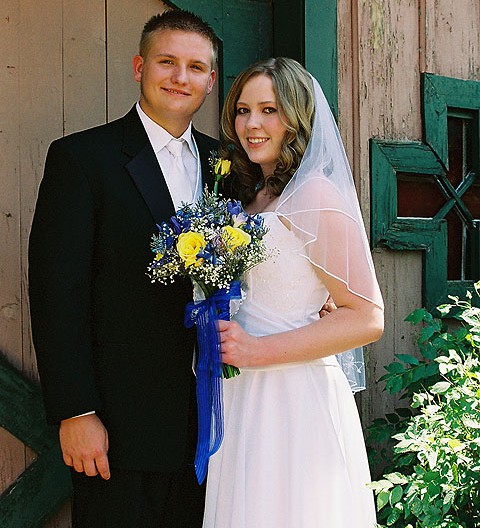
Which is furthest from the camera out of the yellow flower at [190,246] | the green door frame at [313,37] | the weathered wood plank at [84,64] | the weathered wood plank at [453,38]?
the weathered wood plank at [453,38]

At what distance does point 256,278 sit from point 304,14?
4.12ft

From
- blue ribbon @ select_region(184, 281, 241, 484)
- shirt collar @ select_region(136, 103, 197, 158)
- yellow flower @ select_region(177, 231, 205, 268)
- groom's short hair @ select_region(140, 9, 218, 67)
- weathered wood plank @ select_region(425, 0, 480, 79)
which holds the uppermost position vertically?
weathered wood plank @ select_region(425, 0, 480, 79)

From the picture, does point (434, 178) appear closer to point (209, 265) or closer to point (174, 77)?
point (174, 77)

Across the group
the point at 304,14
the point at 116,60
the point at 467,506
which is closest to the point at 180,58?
the point at 116,60

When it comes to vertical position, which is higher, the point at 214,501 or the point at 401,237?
the point at 401,237

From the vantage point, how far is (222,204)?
2.62m

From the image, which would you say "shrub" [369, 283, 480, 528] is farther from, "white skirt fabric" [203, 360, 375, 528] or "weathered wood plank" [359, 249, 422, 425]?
"weathered wood plank" [359, 249, 422, 425]

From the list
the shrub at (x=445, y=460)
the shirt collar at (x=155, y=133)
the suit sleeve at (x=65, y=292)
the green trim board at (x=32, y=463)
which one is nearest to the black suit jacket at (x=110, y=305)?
the suit sleeve at (x=65, y=292)

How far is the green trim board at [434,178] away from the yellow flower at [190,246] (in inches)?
53.5

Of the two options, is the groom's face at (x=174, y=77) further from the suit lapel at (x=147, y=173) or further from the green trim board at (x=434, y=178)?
the green trim board at (x=434, y=178)

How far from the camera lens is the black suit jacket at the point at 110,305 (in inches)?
104

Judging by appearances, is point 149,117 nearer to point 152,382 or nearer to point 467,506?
point 152,382

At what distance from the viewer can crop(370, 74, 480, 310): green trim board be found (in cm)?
371

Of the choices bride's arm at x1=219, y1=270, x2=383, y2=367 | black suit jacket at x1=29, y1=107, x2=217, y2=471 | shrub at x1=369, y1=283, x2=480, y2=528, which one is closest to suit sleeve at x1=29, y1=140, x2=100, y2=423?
black suit jacket at x1=29, y1=107, x2=217, y2=471
